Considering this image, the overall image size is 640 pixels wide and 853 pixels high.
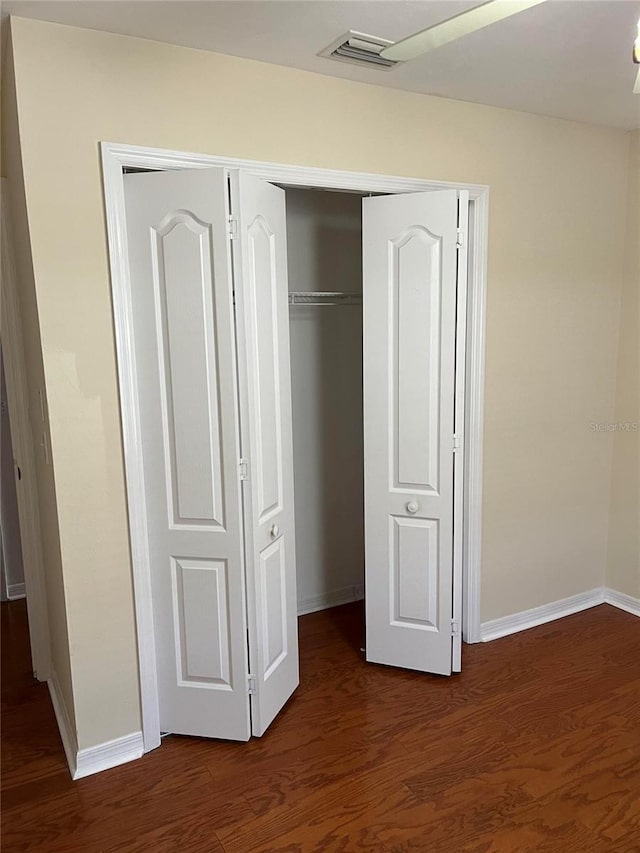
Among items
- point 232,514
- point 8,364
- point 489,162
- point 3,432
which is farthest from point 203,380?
point 3,432

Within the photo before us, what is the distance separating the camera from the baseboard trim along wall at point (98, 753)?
2.52 metres

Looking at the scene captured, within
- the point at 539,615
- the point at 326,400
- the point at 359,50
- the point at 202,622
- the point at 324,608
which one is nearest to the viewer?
the point at 359,50

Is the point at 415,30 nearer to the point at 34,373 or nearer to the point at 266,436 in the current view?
the point at 266,436

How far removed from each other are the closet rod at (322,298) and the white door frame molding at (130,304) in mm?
681

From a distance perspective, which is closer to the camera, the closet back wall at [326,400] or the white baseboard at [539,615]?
the white baseboard at [539,615]

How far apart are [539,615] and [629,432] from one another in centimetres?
113

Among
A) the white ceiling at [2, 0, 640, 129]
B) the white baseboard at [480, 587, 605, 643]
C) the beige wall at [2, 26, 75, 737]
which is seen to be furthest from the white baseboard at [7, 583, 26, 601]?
the white ceiling at [2, 0, 640, 129]

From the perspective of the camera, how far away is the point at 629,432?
12.3 feet

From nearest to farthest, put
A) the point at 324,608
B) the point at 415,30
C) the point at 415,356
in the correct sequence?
the point at 415,30 < the point at 415,356 < the point at 324,608

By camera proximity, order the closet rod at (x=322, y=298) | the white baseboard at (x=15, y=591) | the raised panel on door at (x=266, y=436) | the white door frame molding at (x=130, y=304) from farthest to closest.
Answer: the white baseboard at (x=15, y=591)
the closet rod at (x=322, y=298)
the raised panel on door at (x=266, y=436)
the white door frame molding at (x=130, y=304)

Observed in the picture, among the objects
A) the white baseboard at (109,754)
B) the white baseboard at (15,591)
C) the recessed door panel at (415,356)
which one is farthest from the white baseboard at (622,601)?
the white baseboard at (15,591)

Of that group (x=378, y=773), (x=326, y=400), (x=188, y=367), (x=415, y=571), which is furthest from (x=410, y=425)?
(x=378, y=773)

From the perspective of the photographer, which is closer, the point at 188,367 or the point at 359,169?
the point at 188,367

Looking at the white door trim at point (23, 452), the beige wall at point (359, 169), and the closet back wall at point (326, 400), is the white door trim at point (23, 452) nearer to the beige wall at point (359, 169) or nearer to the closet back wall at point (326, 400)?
the beige wall at point (359, 169)
